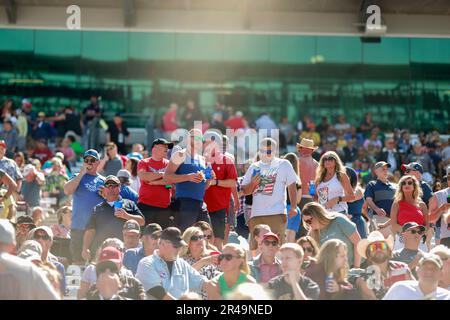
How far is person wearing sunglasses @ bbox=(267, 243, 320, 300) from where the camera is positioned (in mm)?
7785

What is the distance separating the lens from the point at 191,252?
9656mm

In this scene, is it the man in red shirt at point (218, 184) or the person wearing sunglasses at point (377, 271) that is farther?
the man in red shirt at point (218, 184)

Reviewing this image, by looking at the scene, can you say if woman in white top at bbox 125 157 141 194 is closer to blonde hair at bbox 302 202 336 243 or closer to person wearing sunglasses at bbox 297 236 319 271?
blonde hair at bbox 302 202 336 243

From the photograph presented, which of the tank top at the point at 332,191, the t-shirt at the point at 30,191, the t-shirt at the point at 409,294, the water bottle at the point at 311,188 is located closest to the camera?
the t-shirt at the point at 409,294

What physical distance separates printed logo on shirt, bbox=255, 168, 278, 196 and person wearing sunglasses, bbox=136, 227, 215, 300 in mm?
2604

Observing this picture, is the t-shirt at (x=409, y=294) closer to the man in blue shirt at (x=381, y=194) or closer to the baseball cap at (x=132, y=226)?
the baseball cap at (x=132, y=226)

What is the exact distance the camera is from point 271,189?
11.2 m

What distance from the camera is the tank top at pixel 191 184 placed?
1096cm

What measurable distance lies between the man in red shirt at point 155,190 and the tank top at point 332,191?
5.92ft

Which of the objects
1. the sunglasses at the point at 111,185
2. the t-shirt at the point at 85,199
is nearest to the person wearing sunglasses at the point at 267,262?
the sunglasses at the point at 111,185

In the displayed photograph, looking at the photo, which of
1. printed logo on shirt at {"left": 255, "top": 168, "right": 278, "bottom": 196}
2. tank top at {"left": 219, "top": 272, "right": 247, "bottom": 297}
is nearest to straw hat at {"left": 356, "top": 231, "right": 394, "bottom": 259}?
tank top at {"left": 219, "top": 272, "right": 247, "bottom": 297}

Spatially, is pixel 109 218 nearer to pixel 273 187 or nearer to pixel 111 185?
pixel 111 185

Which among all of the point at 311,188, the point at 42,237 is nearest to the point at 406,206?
the point at 311,188

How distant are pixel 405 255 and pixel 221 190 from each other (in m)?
2.54
